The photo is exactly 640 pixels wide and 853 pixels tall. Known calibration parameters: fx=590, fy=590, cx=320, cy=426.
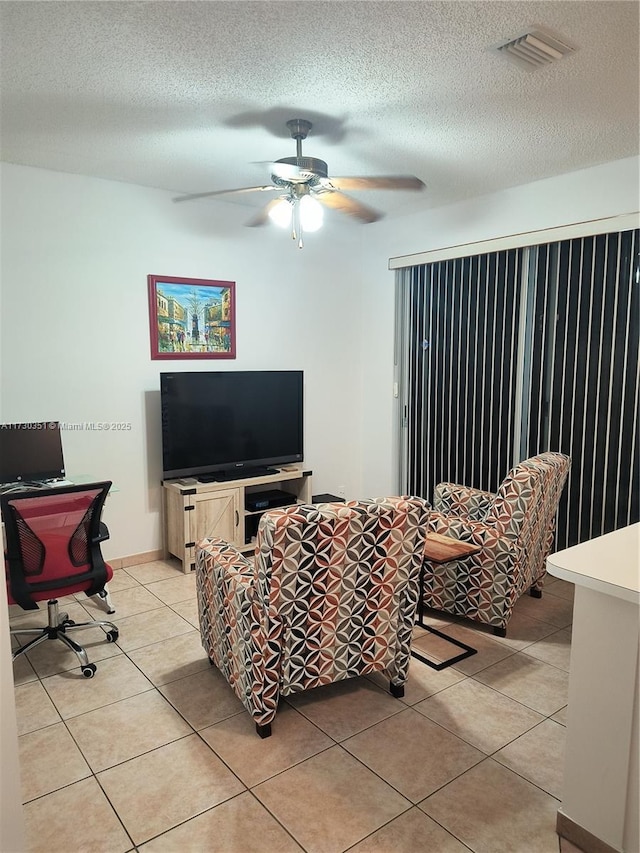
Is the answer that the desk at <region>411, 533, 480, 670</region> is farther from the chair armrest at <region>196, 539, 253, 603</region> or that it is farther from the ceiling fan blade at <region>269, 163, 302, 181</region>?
the ceiling fan blade at <region>269, 163, 302, 181</region>

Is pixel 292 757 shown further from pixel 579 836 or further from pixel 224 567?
pixel 579 836

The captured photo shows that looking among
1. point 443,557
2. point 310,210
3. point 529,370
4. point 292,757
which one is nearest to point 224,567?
point 292,757

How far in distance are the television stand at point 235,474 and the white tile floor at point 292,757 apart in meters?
1.43

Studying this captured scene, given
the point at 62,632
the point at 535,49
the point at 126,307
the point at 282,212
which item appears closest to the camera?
the point at 535,49

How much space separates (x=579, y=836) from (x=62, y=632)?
258cm

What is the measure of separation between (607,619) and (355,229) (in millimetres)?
4433

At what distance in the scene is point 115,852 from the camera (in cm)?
189

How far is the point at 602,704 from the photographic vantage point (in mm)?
1803

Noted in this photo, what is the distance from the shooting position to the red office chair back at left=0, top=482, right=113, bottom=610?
9.21ft

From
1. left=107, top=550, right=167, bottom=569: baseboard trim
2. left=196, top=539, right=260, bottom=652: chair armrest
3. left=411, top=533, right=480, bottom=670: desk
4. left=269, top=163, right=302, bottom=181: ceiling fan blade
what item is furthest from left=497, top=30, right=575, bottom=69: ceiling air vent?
left=107, top=550, right=167, bottom=569: baseboard trim

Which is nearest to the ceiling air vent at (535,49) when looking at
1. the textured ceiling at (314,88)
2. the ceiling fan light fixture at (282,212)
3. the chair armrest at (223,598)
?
the textured ceiling at (314,88)

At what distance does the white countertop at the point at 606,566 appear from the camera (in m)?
1.71

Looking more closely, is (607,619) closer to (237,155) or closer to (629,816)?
(629,816)

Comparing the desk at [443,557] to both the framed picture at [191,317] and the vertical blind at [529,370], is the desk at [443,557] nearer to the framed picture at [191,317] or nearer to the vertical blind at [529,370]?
the vertical blind at [529,370]
